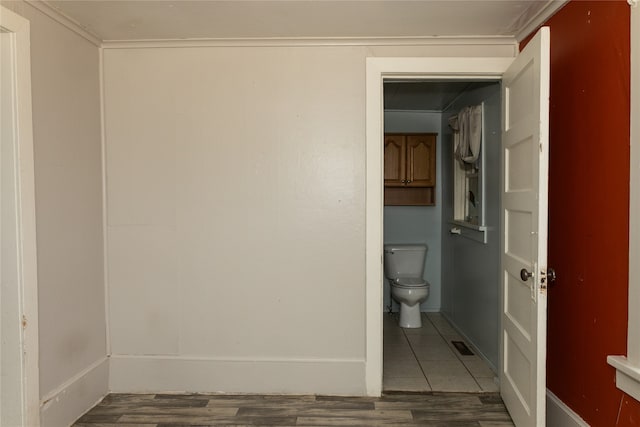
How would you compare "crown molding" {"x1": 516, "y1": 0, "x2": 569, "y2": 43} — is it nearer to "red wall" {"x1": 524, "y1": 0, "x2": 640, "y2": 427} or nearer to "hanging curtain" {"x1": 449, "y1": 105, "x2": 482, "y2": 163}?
"red wall" {"x1": 524, "y1": 0, "x2": 640, "y2": 427}

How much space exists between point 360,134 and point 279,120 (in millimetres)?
518

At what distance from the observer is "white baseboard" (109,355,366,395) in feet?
8.86

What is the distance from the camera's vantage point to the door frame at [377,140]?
2.61 metres

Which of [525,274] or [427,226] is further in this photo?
[427,226]

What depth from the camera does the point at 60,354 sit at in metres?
2.30

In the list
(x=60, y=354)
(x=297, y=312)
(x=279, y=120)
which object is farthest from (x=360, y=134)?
(x=60, y=354)

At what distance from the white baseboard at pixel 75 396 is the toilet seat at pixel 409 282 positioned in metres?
2.58

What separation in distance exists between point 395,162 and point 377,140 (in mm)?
2020

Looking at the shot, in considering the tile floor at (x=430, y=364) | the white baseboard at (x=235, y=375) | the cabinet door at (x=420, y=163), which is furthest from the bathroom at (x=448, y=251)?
the white baseboard at (x=235, y=375)

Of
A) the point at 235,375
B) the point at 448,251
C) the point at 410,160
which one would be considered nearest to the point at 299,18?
the point at 235,375

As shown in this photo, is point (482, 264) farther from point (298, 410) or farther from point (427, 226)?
point (298, 410)

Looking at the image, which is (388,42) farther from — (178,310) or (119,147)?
(178,310)

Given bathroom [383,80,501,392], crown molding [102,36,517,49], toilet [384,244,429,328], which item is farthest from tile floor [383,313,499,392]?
crown molding [102,36,517,49]

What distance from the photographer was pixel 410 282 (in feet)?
13.8
